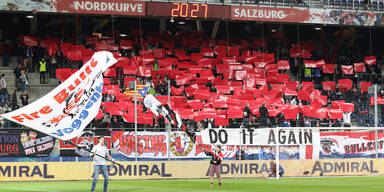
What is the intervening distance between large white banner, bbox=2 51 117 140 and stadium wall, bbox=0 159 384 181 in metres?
11.3

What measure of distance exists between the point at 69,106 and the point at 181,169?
13922mm

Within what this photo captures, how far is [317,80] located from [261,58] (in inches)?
155

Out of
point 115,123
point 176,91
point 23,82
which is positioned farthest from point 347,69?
point 23,82

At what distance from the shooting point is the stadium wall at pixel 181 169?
30.6 metres

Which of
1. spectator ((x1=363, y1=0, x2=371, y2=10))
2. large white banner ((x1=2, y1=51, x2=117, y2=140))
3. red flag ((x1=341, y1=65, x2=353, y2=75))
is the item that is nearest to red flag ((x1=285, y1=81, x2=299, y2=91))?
red flag ((x1=341, y1=65, x2=353, y2=75))

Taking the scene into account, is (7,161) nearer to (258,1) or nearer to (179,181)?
(179,181)

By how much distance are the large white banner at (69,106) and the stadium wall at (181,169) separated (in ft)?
37.1

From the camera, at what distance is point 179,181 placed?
30703 mm

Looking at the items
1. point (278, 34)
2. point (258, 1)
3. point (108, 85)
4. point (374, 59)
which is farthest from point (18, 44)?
point (374, 59)

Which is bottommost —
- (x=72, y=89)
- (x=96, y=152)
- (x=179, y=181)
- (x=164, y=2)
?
(x=179, y=181)

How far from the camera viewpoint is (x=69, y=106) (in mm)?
18953

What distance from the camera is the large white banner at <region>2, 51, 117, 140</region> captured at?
1795cm

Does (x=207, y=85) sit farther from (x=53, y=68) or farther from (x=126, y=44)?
(x=53, y=68)

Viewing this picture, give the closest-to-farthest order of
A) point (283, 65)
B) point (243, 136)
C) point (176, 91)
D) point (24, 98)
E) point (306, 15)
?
1. point (243, 136)
2. point (24, 98)
3. point (176, 91)
4. point (306, 15)
5. point (283, 65)
